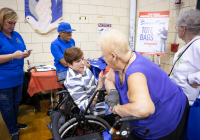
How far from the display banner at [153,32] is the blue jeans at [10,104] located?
89.6 inches

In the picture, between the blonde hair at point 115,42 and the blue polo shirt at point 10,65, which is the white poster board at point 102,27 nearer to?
the blue polo shirt at point 10,65

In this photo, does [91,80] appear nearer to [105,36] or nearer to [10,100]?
[105,36]

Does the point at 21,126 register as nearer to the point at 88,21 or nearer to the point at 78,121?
the point at 78,121

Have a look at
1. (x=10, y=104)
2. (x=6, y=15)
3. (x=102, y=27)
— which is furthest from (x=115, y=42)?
(x=102, y=27)

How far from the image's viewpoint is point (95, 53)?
3.44 metres

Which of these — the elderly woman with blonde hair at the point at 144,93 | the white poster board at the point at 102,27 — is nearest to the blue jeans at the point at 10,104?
the elderly woman with blonde hair at the point at 144,93

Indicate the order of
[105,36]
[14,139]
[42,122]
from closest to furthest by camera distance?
1. [105,36]
2. [14,139]
3. [42,122]

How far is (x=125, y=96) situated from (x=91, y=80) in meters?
0.78

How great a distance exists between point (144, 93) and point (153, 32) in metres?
2.17

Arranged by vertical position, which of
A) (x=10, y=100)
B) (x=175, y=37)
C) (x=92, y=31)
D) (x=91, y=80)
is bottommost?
(x=10, y=100)

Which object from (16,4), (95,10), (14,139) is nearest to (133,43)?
(95,10)

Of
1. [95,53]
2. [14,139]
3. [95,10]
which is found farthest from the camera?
[95,53]

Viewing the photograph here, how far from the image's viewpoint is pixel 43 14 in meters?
2.80

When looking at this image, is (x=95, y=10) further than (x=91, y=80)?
Yes
